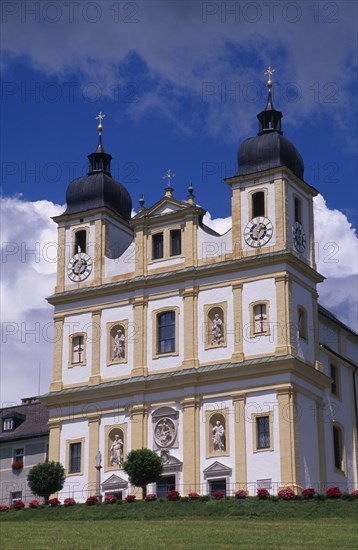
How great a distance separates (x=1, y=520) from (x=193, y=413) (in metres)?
13.0

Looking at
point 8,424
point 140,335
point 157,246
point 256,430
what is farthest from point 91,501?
point 8,424

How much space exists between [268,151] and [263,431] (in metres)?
14.7

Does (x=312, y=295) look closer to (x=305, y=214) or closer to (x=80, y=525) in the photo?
(x=305, y=214)

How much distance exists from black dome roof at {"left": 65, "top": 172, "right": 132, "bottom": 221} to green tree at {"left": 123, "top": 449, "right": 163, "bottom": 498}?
1717cm

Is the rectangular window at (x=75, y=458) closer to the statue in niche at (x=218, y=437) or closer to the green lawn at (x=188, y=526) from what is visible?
the statue in niche at (x=218, y=437)

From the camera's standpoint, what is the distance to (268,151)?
61781mm

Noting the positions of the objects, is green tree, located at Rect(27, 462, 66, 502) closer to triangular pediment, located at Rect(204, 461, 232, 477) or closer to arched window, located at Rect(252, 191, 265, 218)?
triangular pediment, located at Rect(204, 461, 232, 477)

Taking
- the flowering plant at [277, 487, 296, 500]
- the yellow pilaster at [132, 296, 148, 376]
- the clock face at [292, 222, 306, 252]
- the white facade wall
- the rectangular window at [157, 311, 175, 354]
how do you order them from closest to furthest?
the flowering plant at [277, 487, 296, 500]
the white facade wall
the clock face at [292, 222, 306, 252]
the rectangular window at [157, 311, 175, 354]
the yellow pilaster at [132, 296, 148, 376]

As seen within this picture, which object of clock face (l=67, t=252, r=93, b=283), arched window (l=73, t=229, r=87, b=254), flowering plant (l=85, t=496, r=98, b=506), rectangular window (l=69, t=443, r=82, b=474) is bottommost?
flowering plant (l=85, t=496, r=98, b=506)

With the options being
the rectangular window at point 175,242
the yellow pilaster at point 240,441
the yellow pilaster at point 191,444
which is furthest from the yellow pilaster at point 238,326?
the rectangular window at point 175,242

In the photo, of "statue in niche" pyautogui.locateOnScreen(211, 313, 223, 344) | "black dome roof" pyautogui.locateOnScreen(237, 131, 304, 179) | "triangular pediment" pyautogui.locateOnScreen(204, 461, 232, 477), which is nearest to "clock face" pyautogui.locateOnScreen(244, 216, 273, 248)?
"black dome roof" pyautogui.locateOnScreen(237, 131, 304, 179)

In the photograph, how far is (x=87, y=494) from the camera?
198 feet

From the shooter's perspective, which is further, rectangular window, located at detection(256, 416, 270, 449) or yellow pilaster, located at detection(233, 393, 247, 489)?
rectangular window, located at detection(256, 416, 270, 449)

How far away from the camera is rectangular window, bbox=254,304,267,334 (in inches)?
2323
